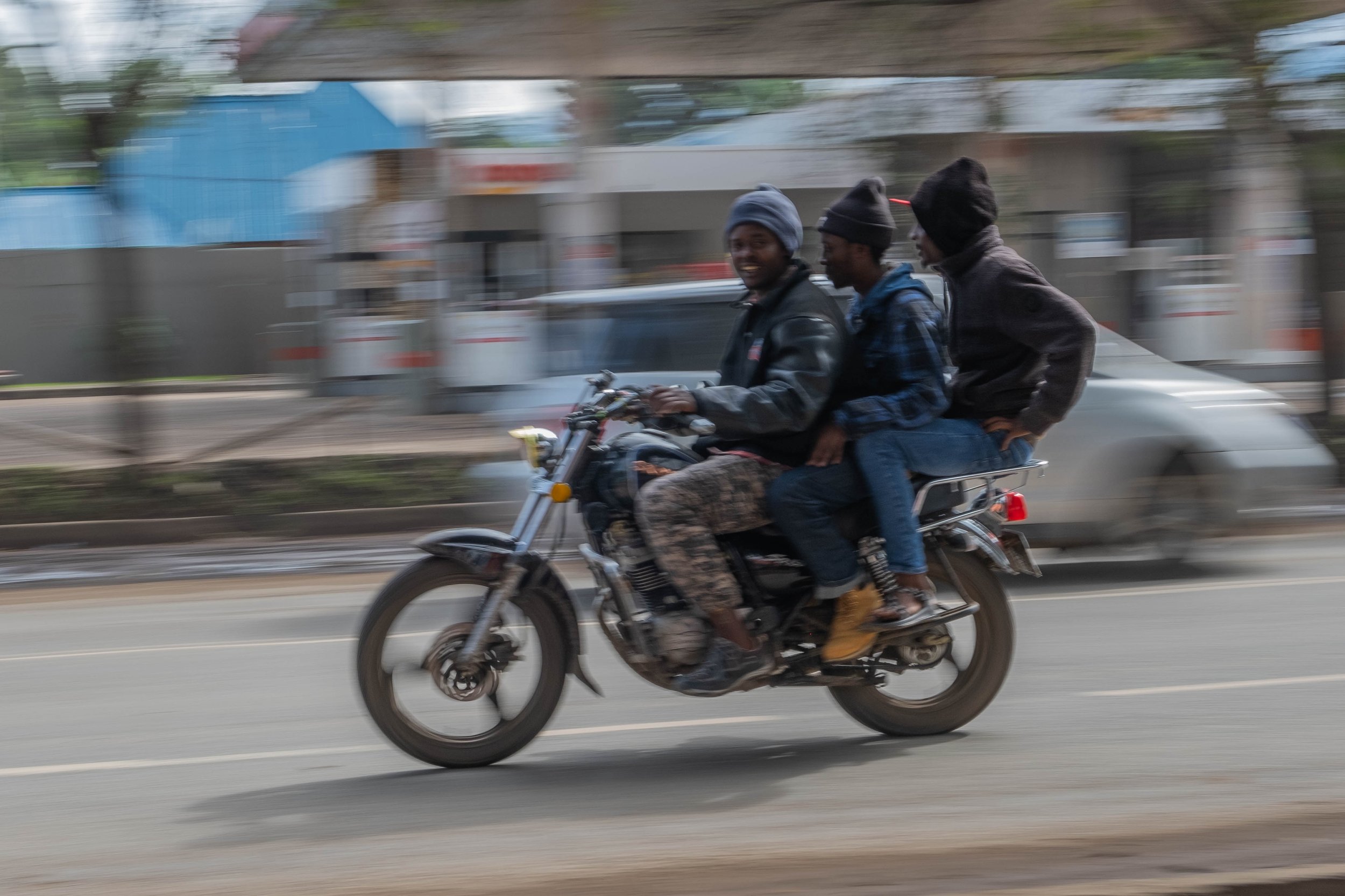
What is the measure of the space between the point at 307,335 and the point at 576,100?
8505 millimetres

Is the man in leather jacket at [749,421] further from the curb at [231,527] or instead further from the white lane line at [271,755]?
the curb at [231,527]

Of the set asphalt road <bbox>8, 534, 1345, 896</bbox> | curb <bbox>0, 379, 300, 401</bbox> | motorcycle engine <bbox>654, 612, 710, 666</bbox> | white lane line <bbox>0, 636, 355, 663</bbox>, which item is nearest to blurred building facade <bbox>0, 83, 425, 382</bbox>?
curb <bbox>0, 379, 300, 401</bbox>

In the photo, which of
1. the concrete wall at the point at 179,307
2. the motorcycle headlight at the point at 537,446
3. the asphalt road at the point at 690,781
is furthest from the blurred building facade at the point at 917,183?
the motorcycle headlight at the point at 537,446

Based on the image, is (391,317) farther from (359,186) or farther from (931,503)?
(931,503)

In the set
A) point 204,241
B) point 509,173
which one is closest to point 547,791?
point 509,173

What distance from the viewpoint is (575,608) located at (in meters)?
4.64

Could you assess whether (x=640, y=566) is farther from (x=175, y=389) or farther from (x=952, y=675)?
(x=175, y=389)

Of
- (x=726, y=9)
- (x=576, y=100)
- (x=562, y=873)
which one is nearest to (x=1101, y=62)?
(x=726, y=9)

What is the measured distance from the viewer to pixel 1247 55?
1162cm

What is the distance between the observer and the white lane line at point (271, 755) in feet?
16.2

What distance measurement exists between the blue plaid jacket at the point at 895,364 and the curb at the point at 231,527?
7.20 metres

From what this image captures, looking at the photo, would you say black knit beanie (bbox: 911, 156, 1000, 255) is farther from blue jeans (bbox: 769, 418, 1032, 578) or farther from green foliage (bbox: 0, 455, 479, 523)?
green foliage (bbox: 0, 455, 479, 523)

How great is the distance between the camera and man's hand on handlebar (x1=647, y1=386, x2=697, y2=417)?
14.2ft

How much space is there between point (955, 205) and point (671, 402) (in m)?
1.14
